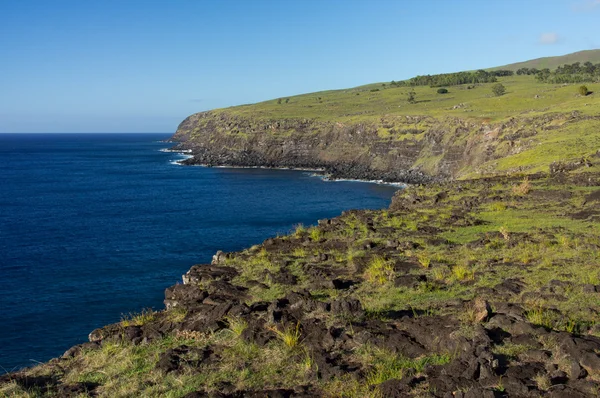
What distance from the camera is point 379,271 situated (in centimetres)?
1662

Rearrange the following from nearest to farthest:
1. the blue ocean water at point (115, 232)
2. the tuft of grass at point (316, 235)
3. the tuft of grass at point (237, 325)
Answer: the tuft of grass at point (237, 325), the tuft of grass at point (316, 235), the blue ocean water at point (115, 232)

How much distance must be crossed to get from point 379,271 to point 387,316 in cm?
372

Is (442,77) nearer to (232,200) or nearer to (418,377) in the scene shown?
(232,200)

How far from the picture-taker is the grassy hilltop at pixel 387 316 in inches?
374

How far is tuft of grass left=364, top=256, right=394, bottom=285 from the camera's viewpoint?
1614 cm

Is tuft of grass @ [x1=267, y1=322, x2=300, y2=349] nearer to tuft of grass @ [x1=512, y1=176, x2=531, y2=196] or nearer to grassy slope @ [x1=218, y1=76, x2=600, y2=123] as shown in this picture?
→ tuft of grass @ [x1=512, y1=176, x2=531, y2=196]

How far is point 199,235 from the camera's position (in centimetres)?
5419

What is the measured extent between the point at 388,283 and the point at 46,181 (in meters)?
110

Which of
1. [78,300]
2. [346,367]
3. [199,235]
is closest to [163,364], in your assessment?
[346,367]

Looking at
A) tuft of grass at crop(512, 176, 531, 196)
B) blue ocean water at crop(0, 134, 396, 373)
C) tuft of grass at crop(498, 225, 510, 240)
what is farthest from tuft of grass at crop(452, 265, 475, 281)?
blue ocean water at crop(0, 134, 396, 373)

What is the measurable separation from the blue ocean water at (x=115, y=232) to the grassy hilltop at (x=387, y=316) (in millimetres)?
10462

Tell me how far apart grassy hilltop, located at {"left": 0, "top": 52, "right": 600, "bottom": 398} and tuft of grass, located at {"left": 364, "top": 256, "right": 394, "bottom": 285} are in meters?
0.07

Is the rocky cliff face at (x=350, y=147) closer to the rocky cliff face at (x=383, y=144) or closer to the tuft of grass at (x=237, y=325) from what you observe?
the rocky cliff face at (x=383, y=144)

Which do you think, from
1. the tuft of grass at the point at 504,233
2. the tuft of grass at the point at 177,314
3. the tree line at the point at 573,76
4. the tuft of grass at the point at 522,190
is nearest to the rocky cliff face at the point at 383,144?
the tuft of grass at the point at 522,190
